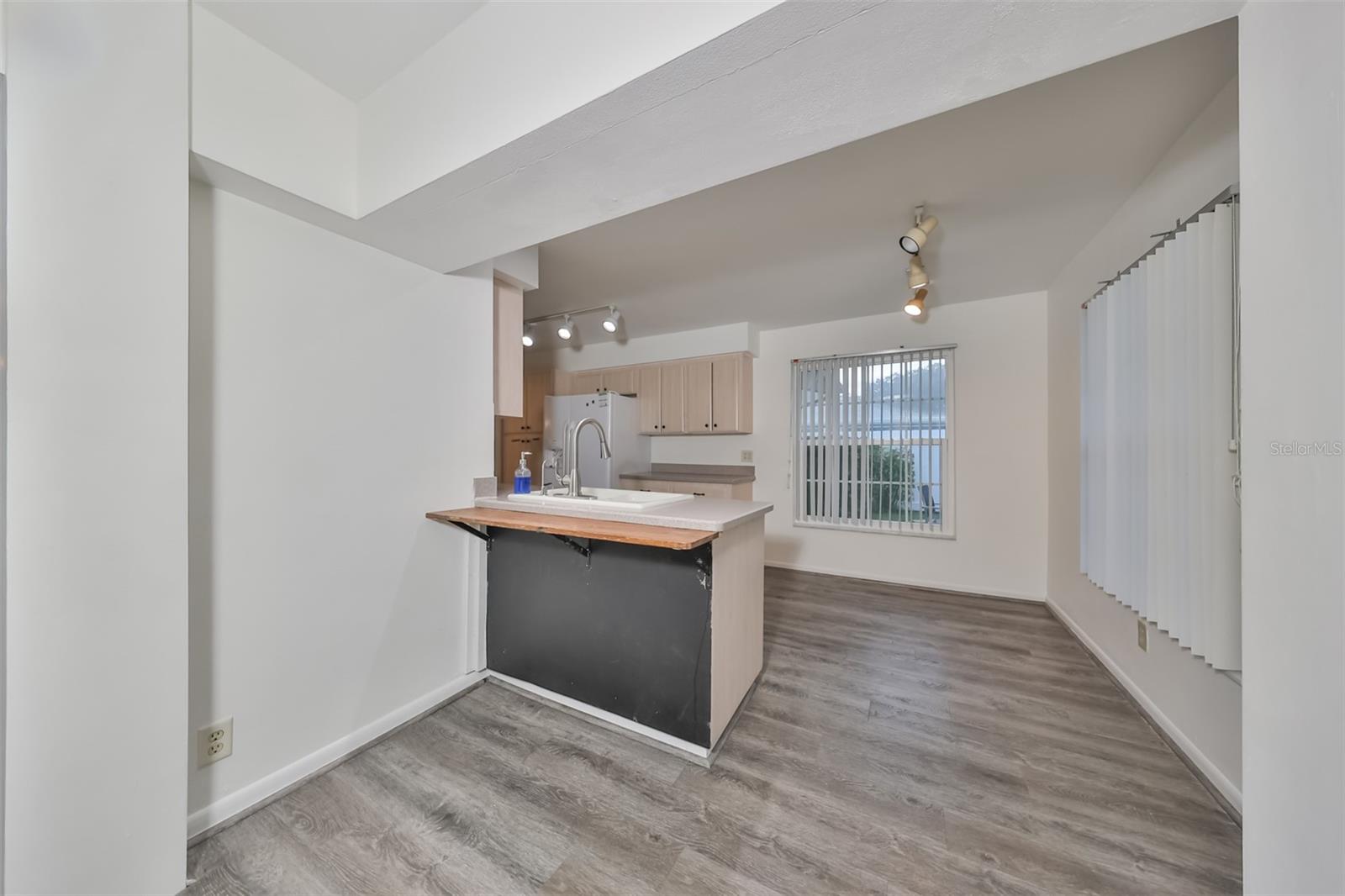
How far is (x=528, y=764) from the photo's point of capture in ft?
5.67

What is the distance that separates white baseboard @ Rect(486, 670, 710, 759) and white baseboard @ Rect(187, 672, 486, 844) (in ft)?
0.94

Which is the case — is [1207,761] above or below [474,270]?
below

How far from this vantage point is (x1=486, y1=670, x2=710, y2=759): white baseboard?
5.90ft

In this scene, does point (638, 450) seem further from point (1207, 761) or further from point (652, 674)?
point (1207, 761)

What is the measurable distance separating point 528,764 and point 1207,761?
8.15 ft

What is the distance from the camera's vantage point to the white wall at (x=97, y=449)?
3.36ft

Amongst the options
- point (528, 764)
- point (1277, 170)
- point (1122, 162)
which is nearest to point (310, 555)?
point (528, 764)

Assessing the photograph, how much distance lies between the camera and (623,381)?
16.3 ft

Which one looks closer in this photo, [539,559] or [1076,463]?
[539,559]

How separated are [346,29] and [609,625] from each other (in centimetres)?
→ 229

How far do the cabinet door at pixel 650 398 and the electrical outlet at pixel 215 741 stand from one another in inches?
146

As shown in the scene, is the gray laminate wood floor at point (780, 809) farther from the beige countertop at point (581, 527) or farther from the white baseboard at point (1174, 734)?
the beige countertop at point (581, 527)

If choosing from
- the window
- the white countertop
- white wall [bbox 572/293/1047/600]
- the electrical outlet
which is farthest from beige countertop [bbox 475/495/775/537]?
white wall [bbox 572/293/1047/600]

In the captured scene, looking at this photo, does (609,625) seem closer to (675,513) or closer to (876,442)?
(675,513)
